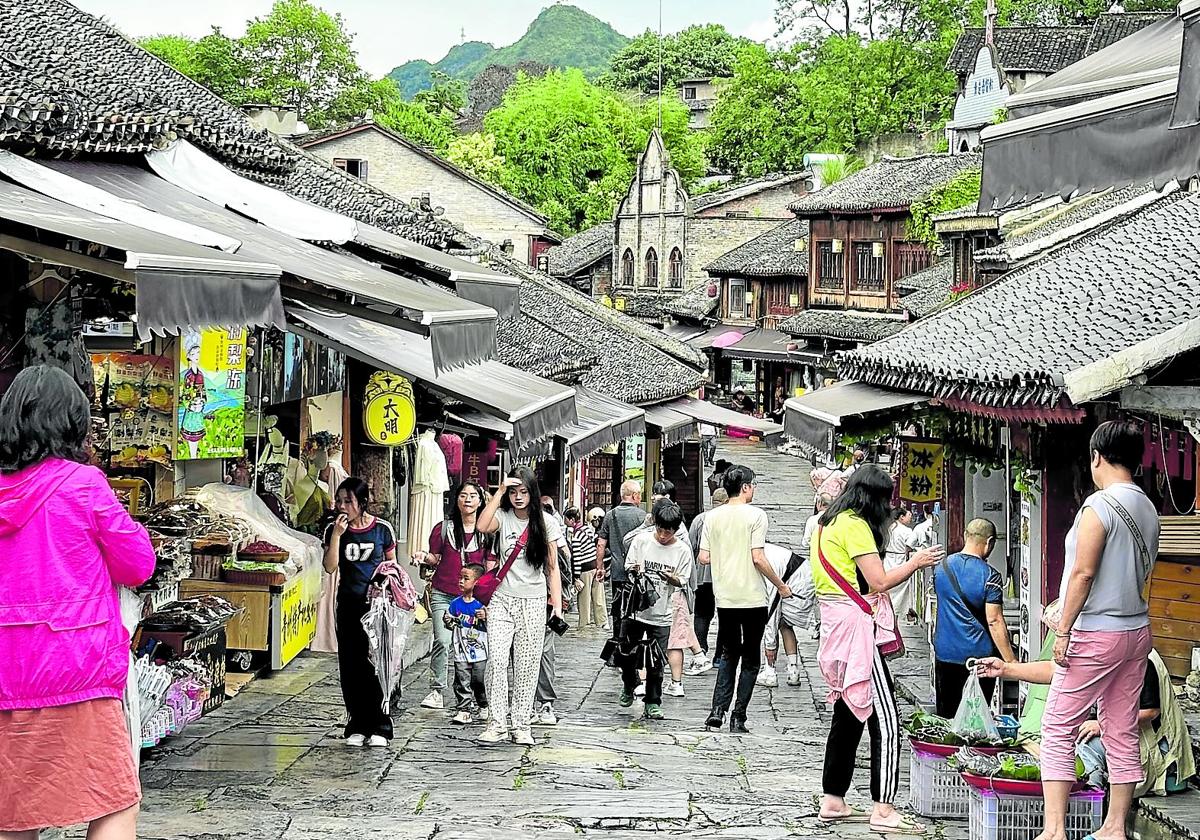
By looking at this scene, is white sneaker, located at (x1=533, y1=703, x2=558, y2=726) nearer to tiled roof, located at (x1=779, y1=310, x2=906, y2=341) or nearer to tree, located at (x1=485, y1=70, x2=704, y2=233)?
tiled roof, located at (x1=779, y1=310, x2=906, y2=341)

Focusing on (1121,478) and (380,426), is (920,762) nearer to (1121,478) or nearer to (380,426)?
(1121,478)

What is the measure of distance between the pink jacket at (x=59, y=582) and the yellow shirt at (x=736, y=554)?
6.50m

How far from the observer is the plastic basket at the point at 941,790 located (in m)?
8.26

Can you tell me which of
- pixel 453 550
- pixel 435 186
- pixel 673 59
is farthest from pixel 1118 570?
pixel 673 59

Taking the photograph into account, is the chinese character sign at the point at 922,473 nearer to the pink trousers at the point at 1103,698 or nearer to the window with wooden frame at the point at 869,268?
the pink trousers at the point at 1103,698

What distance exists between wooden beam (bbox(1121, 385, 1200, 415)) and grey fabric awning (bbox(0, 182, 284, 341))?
3920 millimetres

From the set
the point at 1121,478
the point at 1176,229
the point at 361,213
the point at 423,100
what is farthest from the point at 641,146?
the point at 1121,478

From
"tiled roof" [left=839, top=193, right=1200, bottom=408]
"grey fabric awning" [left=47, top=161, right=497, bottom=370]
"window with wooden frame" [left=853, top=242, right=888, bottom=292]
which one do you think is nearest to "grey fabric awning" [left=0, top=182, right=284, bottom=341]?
"grey fabric awning" [left=47, top=161, right=497, bottom=370]

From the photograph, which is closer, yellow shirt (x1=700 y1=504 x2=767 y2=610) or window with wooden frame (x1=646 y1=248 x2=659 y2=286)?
yellow shirt (x1=700 y1=504 x2=767 y2=610)

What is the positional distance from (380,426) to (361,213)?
151 inches

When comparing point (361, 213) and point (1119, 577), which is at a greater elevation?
point (361, 213)

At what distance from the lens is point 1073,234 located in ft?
54.3

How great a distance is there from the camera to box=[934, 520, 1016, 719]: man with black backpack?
30.7 ft

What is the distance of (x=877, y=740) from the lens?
7980 mm
